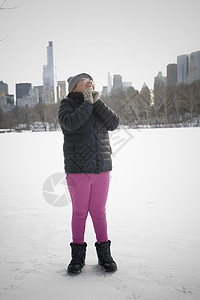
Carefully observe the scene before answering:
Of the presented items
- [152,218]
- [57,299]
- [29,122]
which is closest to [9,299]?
[57,299]

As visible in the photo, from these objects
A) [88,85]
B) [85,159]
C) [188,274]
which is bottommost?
[188,274]

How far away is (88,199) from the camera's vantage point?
2158 mm

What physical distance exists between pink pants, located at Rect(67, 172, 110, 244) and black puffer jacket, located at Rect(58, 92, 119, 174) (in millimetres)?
70

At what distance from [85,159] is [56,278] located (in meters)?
0.99

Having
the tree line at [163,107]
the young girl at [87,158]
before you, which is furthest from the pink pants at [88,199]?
the tree line at [163,107]

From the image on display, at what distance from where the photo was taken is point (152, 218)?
3498 millimetres

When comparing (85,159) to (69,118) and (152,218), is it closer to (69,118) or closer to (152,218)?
(69,118)

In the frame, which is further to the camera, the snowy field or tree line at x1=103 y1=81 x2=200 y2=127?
tree line at x1=103 y1=81 x2=200 y2=127

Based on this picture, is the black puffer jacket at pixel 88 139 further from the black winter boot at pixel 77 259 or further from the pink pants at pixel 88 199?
the black winter boot at pixel 77 259

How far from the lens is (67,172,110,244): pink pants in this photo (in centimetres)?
211

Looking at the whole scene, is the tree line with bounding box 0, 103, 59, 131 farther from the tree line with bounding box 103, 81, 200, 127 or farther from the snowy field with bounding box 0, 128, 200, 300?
the snowy field with bounding box 0, 128, 200, 300

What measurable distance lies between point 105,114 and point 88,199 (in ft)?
2.32

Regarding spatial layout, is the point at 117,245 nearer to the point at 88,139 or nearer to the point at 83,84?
the point at 88,139

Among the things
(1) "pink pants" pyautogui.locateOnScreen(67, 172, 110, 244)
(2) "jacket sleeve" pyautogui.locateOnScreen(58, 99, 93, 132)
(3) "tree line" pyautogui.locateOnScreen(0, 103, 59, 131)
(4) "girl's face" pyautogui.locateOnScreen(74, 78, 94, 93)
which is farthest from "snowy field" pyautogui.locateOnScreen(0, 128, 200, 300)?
(3) "tree line" pyautogui.locateOnScreen(0, 103, 59, 131)
